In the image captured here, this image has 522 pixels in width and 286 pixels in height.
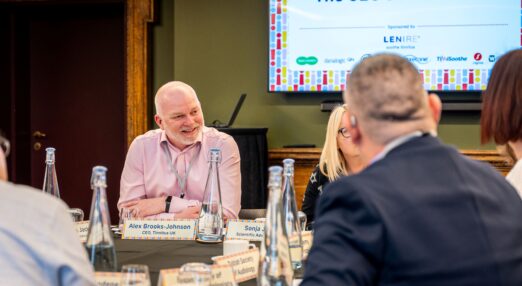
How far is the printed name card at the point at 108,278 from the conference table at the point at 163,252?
326 mm

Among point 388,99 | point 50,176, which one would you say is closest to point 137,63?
point 50,176

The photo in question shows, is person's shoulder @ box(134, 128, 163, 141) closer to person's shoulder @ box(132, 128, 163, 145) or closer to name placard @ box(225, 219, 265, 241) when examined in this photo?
person's shoulder @ box(132, 128, 163, 145)

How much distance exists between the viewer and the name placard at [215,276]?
1.46 meters

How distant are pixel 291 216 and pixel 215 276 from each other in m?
0.61

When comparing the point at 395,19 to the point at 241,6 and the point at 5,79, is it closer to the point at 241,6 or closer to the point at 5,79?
the point at 241,6

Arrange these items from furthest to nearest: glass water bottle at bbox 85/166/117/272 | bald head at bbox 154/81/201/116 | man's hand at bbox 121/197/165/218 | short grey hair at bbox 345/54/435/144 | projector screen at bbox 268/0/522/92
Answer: projector screen at bbox 268/0/522/92, bald head at bbox 154/81/201/116, man's hand at bbox 121/197/165/218, glass water bottle at bbox 85/166/117/272, short grey hair at bbox 345/54/435/144

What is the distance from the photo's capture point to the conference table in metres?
1.98

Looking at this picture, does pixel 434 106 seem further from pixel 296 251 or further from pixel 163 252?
pixel 163 252

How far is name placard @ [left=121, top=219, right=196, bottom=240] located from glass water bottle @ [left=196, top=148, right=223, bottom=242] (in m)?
0.05

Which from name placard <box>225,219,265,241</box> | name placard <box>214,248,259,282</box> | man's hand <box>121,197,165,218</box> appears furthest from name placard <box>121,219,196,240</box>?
name placard <box>214,248,259,282</box>

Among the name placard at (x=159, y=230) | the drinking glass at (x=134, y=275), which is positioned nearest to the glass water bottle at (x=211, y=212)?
the name placard at (x=159, y=230)

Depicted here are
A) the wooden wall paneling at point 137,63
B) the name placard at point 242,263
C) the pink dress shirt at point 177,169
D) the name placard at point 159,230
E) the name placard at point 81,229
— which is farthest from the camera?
the wooden wall paneling at point 137,63

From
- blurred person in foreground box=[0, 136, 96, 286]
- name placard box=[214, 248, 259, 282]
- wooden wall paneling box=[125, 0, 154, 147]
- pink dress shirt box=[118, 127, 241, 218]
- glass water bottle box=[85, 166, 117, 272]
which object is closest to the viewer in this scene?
blurred person in foreground box=[0, 136, 96, 286]

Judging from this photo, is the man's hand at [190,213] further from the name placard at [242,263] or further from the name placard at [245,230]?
the name placard at [242,263]
